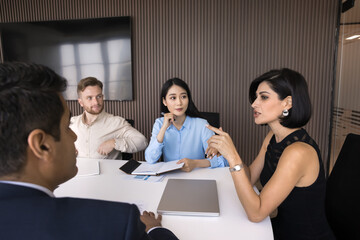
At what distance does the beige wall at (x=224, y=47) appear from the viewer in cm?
314

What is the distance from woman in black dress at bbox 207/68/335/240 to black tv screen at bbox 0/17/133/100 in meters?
2.49

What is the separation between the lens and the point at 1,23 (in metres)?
3.74

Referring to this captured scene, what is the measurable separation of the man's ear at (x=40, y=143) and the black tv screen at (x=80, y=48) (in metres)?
3.07

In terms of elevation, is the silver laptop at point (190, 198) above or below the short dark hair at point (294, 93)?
below

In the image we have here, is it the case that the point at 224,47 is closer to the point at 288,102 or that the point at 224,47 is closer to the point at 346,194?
the point at 288,102

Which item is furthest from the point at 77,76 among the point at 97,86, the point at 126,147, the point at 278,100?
the point at 278,100

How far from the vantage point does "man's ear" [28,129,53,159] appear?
1.75ft

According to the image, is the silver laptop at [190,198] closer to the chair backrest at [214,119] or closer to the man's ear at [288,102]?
the man's ear at [288,102]

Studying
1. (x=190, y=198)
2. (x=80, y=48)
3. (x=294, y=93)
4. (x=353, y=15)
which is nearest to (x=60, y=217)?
(x=190, y=198)

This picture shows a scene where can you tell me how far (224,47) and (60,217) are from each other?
3.19m

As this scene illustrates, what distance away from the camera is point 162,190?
1.34 m

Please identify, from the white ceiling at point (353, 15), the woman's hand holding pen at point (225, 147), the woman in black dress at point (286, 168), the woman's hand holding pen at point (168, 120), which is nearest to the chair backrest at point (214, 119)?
the woman's hand holding pen at point (168, 120)

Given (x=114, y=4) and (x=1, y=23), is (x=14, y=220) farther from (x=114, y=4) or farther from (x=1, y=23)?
(x=1, y=23)

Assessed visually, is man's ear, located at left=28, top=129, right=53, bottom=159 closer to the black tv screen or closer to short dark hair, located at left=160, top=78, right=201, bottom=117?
short dark hair, located at left=160, top=78, right=201, bottom=117
